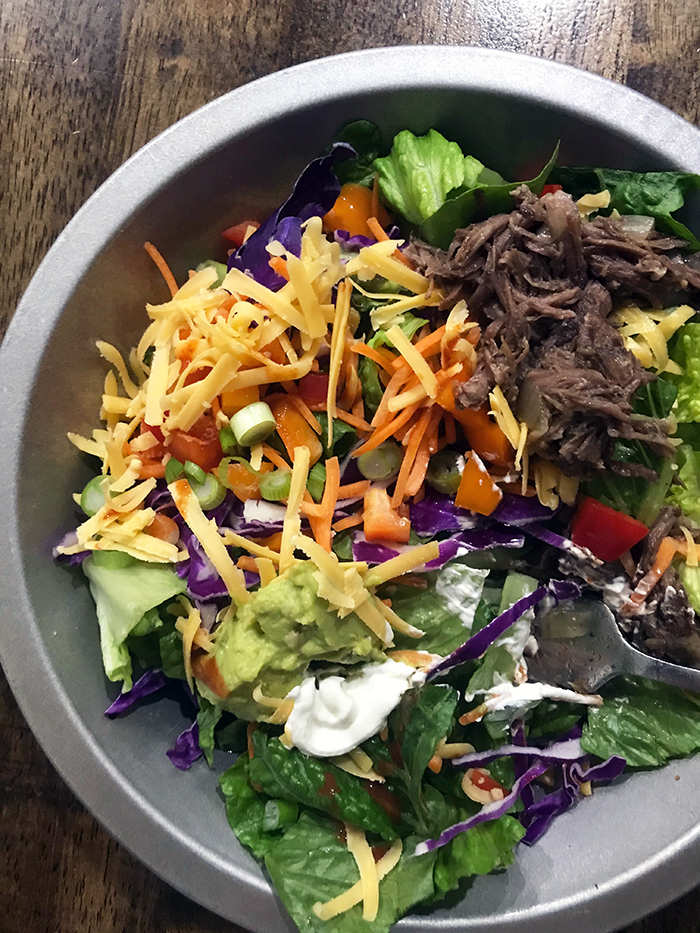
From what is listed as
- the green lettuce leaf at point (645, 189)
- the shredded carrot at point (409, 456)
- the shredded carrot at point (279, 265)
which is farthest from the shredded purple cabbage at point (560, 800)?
the shredded carrot at point (279, 265)

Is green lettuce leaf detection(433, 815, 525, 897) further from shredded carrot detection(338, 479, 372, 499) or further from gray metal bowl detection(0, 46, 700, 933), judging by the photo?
shredded carrot detection(338, 479, 372, 499)

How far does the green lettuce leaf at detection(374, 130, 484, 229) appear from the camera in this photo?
154 centimetres

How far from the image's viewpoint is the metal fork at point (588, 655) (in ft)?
5.10

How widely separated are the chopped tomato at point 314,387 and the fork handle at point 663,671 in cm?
96

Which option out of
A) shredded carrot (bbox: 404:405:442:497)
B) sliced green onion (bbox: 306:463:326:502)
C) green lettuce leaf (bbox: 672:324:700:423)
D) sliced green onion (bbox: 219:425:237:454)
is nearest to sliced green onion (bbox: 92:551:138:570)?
Result: sliced green onion (bbox: 219:425:237:454)

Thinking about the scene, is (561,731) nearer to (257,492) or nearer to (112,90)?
(257,492)

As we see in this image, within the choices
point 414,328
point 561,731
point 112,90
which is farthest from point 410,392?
point 112,90

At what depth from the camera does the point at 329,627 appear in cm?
140

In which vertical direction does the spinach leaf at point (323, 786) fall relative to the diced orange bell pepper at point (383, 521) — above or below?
below

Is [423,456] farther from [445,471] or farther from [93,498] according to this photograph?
[93,498]

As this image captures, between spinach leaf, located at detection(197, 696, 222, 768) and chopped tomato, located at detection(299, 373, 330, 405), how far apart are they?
76 cm

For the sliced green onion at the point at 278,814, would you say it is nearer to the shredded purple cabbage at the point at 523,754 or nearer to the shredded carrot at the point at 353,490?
the shredded purple cabbage at the point at 523,754

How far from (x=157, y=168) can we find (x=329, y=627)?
1.12 meters

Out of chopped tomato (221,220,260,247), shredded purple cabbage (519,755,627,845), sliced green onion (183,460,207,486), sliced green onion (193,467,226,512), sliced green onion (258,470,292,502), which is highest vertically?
chopped tomato (221,220,260,247)
